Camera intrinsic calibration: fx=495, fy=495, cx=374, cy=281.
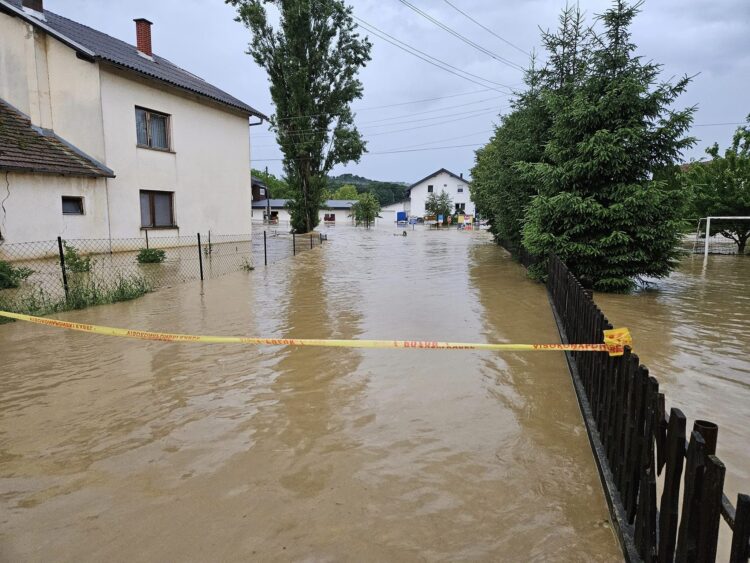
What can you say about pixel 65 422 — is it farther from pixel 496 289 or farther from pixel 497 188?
pixel 497 188

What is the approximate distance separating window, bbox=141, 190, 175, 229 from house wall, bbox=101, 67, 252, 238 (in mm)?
276

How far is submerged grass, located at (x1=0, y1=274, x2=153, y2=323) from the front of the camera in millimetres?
8688

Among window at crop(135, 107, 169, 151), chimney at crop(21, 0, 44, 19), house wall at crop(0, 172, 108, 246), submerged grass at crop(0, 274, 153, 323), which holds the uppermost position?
chimney at crop(21, 0, 44, 19)

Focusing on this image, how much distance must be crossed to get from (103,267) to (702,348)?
13692mm

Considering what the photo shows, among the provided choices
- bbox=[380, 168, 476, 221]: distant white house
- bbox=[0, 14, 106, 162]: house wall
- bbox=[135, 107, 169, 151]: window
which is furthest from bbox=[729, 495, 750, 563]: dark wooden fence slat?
bbox=[380, 168, 476, 221]: distant white house

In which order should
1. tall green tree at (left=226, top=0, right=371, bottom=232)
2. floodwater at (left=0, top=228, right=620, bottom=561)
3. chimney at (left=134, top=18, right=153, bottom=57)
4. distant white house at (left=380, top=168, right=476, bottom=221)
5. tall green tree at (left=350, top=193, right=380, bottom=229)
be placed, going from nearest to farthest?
1. floodwater at (left=0, top=228, right=620, bottom=561)
2. chimney at (left=134, top=18, right=153, bottom=57)
3. tall green tree at (left=226, top=0, right=371, bottom=232)
4. tall green tree at (left=350, top=193, right=380, bottom=229)
5. distant white house at (left=380, top=168, right=476, bottom=221)

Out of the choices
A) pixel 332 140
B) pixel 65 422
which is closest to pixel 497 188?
pixel 65 422

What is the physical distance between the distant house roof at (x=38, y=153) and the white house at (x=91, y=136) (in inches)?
1.6

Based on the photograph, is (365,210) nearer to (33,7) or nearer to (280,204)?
(280,204)

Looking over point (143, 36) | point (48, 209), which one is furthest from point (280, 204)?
point (48, 209)

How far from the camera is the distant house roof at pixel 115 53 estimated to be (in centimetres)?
1672

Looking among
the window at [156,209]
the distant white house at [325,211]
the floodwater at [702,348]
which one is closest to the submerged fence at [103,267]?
the window at [156,209]

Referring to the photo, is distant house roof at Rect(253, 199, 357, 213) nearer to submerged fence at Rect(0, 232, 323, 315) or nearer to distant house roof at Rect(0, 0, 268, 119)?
distant house roof at Rect(0, 0, 268, 119)

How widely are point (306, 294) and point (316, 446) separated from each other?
7.37 m
